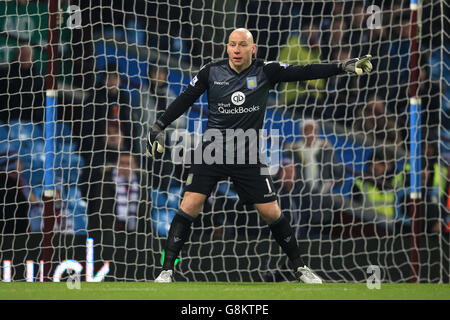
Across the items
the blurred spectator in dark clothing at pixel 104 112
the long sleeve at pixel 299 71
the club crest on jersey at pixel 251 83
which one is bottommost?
the blurred spectator in dark clothing at pixel 104 112

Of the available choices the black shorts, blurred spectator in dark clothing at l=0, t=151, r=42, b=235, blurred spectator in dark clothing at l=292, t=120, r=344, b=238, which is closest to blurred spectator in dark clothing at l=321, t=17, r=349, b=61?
blurred spectator in dark clothing at l=292, t=120, r=344, b=238

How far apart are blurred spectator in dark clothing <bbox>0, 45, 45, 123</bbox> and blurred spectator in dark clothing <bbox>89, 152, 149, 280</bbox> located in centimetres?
84

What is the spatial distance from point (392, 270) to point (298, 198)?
989 mm

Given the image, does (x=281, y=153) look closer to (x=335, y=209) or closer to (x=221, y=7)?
(x=335, y=209)

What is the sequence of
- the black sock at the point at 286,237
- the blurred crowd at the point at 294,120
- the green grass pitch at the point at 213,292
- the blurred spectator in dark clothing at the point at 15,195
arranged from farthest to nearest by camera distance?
the blurred spectator in dark clothing at the point at 15,195
the blurred crowd at the point at 294,120
the black sock at the point at 286,237
the green grass pitch at the point at 213,292

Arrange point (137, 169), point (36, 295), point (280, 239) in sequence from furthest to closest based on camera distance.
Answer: point (137, 169) → point (280, 239) → point (36, 295)

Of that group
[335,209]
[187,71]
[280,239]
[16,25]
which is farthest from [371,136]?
[16,25]

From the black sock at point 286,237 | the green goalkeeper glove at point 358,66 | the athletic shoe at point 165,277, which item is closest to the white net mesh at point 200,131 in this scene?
the black sock at point 286,237

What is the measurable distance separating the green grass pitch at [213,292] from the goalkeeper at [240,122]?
359mm

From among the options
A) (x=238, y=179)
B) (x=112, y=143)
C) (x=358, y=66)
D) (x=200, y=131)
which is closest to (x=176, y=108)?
(x=238, y=179)

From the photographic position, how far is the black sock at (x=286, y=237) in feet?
19.0

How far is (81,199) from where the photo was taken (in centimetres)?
729

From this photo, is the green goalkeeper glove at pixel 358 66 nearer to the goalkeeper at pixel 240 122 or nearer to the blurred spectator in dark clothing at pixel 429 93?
the goalkeeper at pixel 240 122

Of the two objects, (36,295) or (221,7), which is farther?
(221,7)
